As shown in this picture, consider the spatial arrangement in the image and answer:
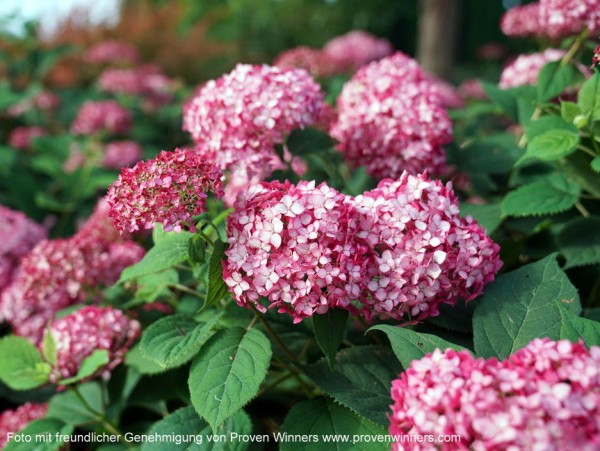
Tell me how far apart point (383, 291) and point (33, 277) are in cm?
110

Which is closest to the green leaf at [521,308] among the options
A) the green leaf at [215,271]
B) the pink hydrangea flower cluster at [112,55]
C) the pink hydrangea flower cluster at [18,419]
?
the green leaf at [215,271]

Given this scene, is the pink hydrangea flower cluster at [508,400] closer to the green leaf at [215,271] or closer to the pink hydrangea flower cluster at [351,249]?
the pink hydrangea flower cluster at [351,249]

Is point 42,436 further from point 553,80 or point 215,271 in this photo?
point 553,80

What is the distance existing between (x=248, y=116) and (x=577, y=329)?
2.91ft

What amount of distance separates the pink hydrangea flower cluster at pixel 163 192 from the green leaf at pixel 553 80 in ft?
3.82

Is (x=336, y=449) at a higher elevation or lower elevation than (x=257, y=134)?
lower

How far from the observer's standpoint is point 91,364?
1536 mm

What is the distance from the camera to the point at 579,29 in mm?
1959

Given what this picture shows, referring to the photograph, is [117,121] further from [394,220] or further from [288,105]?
[394,220]

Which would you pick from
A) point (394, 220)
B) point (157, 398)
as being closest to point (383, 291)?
point (394, 220)

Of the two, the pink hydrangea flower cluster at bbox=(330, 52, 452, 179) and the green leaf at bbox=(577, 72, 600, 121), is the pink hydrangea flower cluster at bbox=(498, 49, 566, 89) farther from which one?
the green leaf at bbox=(577, 72, 600, 121)

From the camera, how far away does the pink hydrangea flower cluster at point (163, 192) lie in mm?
1183

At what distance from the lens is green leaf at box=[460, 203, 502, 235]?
5.42 ft

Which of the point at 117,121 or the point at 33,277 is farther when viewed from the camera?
the point at 117,121
